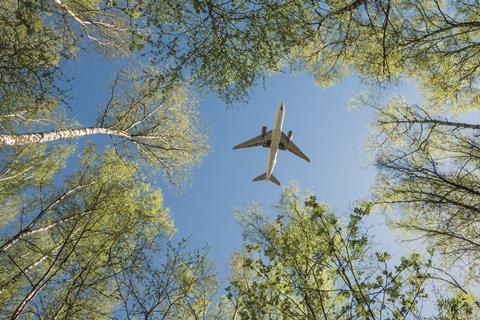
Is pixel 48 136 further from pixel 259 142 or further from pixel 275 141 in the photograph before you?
pixel 259 142

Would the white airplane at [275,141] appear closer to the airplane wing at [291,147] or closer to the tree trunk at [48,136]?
the airplane wing at [291,147]

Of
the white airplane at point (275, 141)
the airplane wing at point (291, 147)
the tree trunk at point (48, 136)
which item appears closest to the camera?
the tree trunk at point (48, 136)

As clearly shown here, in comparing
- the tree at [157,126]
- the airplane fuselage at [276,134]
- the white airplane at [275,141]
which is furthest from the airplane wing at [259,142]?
the tree at [157,126]

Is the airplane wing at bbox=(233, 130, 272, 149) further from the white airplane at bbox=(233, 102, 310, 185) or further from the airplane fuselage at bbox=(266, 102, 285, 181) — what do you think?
the airplane fuselage at bbox=(266, 102, 285, 181)

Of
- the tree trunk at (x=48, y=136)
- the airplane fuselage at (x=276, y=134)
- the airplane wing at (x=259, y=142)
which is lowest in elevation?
the tree trunk at (x=48, y=136)

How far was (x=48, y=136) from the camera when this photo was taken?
729cm

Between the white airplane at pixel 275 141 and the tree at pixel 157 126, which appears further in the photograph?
Result: the white airplane at pixel 275 141

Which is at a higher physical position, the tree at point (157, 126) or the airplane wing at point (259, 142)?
the airplane wing at point (259, 142)

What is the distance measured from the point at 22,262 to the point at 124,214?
6.63 metres

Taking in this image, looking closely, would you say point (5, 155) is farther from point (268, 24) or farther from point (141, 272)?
point (268, 24)

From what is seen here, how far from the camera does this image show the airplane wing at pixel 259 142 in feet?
66.3

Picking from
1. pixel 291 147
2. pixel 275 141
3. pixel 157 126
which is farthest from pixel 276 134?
pixel 157 126

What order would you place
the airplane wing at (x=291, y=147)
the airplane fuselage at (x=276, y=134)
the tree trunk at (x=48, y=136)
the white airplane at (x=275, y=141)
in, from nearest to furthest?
the tree trunk at (x=48, y=136) < the airplane fuselage at (x=276, y=134) < the white airplane at (x=275, y=141) < the airplane wing at (x=291, y=147)

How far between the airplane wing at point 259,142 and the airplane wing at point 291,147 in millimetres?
849
